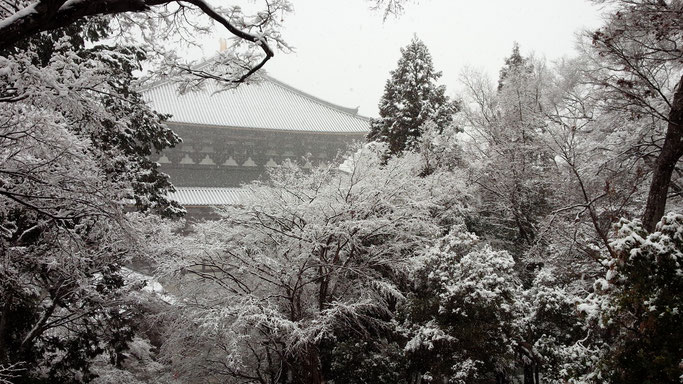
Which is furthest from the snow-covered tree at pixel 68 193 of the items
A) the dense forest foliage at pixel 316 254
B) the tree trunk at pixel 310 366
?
the tree trunk at pixel 310 366

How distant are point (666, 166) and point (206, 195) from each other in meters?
17.0

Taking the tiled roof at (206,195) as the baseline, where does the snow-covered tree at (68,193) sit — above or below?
below

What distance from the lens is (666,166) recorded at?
5043 mm

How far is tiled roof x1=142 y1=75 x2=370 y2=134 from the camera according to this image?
20.3 m

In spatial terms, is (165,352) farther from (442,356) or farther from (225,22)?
(225,22)

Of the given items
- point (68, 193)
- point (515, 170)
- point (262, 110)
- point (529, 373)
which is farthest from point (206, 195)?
point (68, 193)

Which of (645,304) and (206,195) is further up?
(206,195)

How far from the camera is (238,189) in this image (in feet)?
65.6

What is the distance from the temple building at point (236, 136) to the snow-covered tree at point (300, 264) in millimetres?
11944

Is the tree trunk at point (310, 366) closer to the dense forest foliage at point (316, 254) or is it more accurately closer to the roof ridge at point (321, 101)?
the dense forest foliage at point (316, 254)

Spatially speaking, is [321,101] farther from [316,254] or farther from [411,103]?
[316,254]

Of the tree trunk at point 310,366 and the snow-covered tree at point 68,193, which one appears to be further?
the tree trunk at point 310,366

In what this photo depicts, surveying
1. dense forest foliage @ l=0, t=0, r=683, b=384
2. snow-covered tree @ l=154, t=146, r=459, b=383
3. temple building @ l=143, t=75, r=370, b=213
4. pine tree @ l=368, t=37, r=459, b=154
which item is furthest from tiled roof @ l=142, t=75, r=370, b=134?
snow-covered tree @ l=154, t=146, r=459, b=383

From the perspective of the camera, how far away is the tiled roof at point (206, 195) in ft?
60.3
